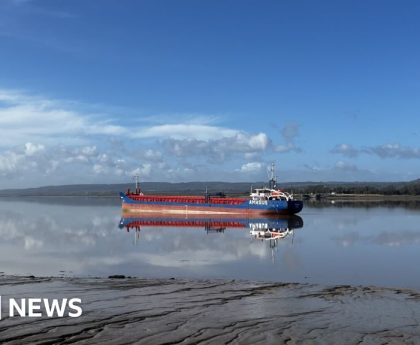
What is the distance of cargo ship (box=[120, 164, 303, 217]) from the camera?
59.1 metres

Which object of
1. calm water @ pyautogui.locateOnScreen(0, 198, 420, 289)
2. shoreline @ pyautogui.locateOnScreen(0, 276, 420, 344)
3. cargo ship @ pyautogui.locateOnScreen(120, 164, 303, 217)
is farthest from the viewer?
cargo ship @ pyautogui.locateOnScreen(120, 164, 303, 217)

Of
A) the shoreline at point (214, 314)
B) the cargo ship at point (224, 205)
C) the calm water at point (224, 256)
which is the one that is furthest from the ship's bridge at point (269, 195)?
the shoreline at point (214, 314)

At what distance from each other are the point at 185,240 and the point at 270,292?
19.5m

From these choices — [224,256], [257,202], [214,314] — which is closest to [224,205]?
[257,202]

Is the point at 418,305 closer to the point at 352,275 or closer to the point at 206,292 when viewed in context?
the point at 206,292

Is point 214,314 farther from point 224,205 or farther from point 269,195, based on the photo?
point 224,205

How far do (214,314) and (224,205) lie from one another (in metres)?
52.6

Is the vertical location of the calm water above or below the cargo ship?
below

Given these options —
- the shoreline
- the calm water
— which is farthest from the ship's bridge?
the shoreline

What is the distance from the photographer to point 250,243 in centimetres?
3025

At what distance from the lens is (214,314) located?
10.5 meters

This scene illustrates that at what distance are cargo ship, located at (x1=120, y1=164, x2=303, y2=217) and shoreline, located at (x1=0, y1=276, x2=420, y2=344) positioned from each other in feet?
145

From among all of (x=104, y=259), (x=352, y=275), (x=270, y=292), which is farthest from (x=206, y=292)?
(x=104, y=259)

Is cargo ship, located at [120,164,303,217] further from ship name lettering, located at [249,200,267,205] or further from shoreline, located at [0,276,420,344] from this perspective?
shoreline, located at [0,276,420,344]
